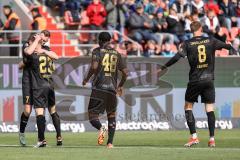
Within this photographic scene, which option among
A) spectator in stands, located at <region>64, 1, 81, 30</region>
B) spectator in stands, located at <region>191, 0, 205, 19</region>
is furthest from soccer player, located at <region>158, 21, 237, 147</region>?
spectator in stands, located at <region>191, 0, 205, 19</region>

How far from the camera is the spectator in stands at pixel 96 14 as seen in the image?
28.4 metres

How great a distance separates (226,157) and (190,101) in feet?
12.0

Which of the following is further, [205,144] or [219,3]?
[219,3]

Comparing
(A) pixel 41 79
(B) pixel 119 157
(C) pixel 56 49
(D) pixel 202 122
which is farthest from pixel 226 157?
(C) pixel 56 49

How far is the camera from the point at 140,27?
28516 mm

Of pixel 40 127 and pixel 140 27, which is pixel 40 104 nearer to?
pixel 40 127

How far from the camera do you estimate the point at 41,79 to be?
1798 cm

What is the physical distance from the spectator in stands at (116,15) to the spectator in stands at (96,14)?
0.23 metres

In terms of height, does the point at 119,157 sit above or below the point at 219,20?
below

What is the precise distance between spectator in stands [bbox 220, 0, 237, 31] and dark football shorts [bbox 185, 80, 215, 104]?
1232cm

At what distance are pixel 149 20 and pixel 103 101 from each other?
11.4m

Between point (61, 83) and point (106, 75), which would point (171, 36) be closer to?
point (61, 83)

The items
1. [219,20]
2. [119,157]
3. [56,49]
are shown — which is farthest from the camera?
[219,20]

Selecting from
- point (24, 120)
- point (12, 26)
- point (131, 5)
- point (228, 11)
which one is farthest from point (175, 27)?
point (24, 120)
